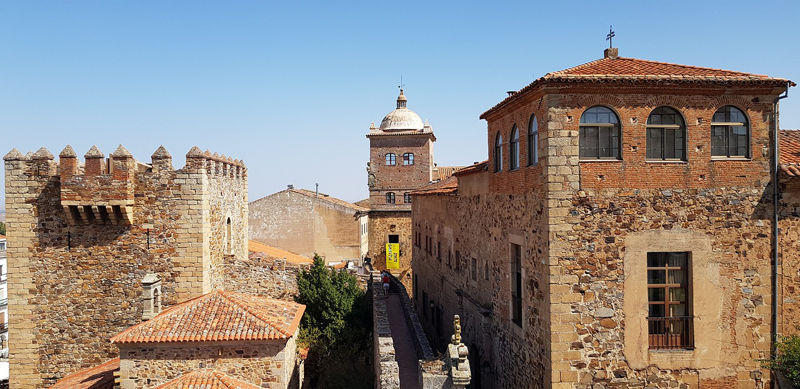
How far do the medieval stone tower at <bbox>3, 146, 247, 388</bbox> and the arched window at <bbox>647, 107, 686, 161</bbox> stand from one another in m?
11.9

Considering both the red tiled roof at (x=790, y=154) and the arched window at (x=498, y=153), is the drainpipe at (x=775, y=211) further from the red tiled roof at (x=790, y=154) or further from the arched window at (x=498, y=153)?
the arched window at (x=498, y=153)

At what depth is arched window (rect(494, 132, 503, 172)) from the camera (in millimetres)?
14029

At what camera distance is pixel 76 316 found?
1605 cm

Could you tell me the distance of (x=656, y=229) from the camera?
421 inches

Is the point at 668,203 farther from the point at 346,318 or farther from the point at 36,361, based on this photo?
the point at 36,361

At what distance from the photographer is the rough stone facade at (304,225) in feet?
116

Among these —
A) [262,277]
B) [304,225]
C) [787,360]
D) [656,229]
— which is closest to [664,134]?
[656,229]

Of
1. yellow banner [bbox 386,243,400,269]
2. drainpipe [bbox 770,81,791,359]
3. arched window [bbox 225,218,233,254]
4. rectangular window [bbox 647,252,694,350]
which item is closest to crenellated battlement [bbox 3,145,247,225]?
arched window [bbox 225,218,233,254]

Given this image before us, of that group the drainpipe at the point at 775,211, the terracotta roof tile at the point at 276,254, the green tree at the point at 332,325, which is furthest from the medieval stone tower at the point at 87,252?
the drainpipe at the point at 775,211

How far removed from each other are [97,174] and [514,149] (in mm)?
11777

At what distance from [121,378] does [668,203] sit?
1231 cm

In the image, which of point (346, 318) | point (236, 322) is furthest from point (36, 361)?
point (346, 318)

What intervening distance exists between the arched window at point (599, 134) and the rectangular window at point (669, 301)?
226 centimetres

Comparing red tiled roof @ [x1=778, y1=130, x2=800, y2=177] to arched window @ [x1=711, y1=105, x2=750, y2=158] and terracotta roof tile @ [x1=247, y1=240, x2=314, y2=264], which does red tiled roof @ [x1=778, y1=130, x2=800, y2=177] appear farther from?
terracotta roof tile @ [x1=247, y1=240, x2=314, y2=264]
